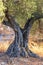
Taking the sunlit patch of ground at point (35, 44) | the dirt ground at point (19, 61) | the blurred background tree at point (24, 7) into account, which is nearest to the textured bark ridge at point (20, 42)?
the dirt ground at point (19, 61)

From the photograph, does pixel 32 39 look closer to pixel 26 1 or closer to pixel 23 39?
pixel 23 39

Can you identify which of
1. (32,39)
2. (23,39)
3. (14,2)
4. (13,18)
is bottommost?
(32,39)

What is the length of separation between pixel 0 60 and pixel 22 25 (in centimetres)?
251

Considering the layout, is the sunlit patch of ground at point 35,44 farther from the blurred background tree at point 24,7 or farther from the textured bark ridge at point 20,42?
the blurred background tree at point 24,7

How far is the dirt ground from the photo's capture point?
12.5 m

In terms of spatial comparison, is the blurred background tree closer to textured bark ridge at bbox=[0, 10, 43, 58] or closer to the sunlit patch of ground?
textured bark ridge at bbox=[0, 10, 43, 58]

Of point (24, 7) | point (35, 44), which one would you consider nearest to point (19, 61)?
point (24, 7)

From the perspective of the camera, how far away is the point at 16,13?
41.7 feet

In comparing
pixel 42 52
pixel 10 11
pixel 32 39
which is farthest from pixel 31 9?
pixel 32 39

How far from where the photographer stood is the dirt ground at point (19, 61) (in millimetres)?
12512

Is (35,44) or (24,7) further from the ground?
(24,7)

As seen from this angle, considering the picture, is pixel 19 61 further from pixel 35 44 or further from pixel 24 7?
pixel 35 44

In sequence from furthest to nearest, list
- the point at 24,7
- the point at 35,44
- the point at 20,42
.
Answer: the point at 35,44, the point at 20,42, the point at 24,7

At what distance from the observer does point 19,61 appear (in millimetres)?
12828
